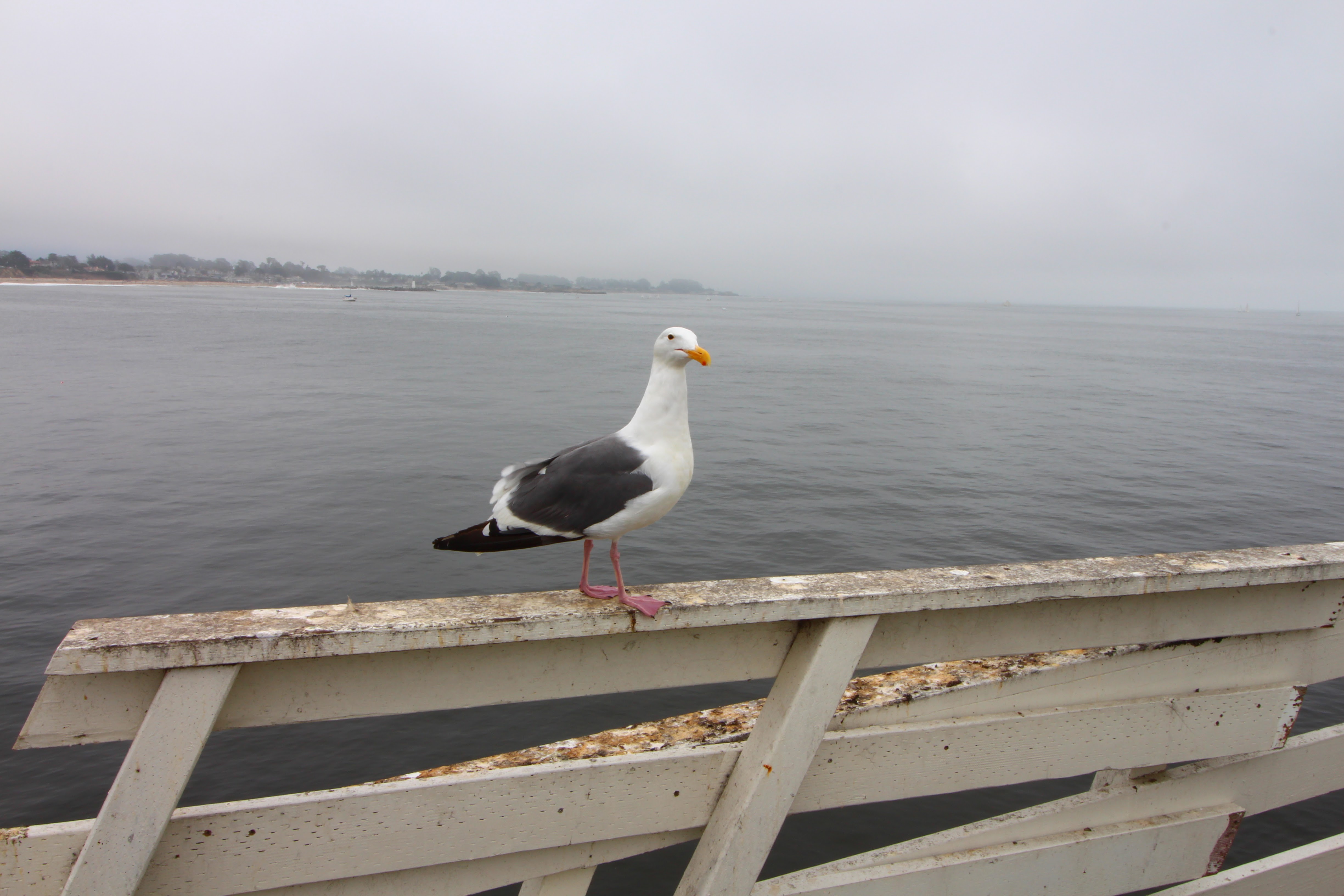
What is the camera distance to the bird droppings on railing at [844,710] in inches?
94.6

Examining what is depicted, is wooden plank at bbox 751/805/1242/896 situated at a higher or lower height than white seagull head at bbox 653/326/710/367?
lower

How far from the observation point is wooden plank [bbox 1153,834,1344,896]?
9.21 ft

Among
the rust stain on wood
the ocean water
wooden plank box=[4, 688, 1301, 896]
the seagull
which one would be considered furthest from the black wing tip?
the ocean water

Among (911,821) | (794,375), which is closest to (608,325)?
(794,375)

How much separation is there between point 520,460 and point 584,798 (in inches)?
644

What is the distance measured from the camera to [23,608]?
9891mm

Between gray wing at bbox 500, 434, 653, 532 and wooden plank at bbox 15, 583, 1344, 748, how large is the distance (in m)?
1.03

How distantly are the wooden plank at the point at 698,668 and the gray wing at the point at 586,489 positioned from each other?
103 cm

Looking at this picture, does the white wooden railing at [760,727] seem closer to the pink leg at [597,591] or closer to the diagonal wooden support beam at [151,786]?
the diagonal wooden support beam at [151,786]

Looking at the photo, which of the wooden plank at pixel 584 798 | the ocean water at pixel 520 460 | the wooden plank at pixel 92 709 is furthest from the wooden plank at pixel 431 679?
the ocean water at pixel 520 460

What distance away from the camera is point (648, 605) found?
81.4 inches

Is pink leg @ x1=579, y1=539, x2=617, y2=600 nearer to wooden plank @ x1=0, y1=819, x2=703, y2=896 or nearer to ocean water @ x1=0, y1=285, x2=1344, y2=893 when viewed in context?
wooden plank @ x1=0, y1=819, x2=703, y2=896

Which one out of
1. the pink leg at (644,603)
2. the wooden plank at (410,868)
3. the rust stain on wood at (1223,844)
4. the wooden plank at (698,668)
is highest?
the pink leg at (644,603)

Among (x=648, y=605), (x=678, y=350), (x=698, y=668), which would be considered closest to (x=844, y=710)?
(x=698, y=668)
